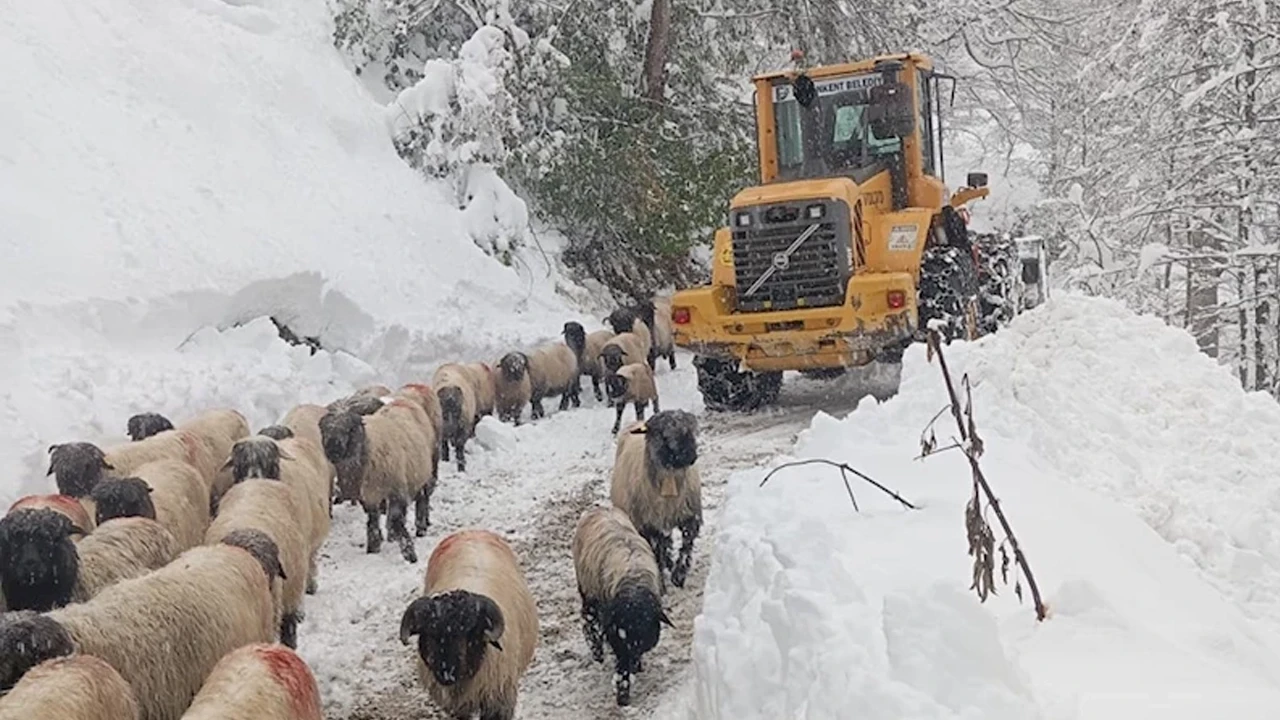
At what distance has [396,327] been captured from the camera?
1368 centimetres

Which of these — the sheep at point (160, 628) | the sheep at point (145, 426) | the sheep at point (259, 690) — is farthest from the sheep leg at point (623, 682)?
the sheep at point (145, 426)

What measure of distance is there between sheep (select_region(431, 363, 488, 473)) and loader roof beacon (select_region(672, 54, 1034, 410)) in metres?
2.24

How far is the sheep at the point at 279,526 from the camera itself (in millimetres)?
6512

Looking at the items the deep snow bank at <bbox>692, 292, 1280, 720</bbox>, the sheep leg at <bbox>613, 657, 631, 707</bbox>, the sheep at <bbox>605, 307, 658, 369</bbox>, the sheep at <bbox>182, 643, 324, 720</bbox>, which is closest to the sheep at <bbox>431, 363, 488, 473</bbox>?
the sheep at <bbox>605, 307, 658, 369</bbox>

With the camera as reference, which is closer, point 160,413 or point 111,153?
point 160,413

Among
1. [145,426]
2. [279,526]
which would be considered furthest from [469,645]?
[145,426]

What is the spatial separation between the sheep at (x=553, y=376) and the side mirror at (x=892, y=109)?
4612mm

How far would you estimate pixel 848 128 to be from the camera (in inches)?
476

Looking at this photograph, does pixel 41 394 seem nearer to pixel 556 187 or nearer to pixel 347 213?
pixel 347 213

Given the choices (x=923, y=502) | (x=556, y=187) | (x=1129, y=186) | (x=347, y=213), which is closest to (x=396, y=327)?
(x=347, y=213)

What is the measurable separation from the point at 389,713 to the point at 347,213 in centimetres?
Result: 1072

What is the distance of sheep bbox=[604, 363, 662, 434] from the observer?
1188cm

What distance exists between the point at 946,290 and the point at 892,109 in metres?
1.89

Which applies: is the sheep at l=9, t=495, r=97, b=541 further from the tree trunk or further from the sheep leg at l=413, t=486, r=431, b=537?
the tree trunk
